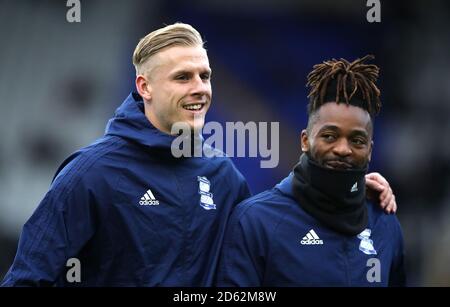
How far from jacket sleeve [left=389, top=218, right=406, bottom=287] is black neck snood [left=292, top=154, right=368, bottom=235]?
10.1 inches

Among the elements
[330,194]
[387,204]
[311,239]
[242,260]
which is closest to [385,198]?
[387,204]

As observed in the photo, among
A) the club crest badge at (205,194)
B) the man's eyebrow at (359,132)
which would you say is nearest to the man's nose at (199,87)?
the club crest badge at (205,194)

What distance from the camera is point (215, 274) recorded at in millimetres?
3572

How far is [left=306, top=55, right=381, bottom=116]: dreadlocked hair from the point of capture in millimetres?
3602

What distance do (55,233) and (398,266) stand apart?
162 cm

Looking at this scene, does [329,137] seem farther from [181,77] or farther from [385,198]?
[181,77]

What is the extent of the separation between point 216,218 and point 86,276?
25.7 inches

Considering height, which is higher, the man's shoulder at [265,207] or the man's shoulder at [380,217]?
the man's shoulder at [265,207]

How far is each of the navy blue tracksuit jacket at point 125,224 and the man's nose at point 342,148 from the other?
2.01ft

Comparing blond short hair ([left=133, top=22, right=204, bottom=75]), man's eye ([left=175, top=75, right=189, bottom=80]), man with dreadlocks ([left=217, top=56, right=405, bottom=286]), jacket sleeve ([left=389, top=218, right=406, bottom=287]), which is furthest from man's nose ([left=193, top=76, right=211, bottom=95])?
jacket sleeve ([left=389, top=218, right=406, bottom=287])

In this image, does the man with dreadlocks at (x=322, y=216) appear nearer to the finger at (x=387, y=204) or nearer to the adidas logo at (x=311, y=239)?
the adidas logo at (x=311, y=239)

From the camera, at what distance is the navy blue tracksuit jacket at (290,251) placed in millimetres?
3410
